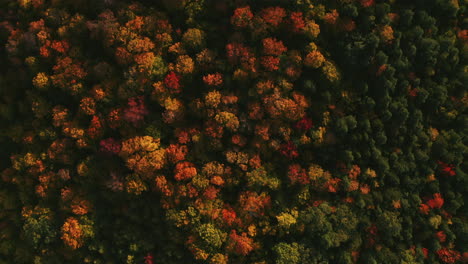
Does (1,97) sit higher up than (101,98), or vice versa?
(101,98)

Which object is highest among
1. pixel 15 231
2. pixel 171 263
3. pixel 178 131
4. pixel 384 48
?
pixel 384 48

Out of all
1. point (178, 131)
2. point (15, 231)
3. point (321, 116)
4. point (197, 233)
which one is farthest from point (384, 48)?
point (15, 231)

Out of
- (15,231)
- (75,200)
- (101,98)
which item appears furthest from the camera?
(15,231)

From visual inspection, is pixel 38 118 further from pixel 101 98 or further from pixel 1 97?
pixel 101 98

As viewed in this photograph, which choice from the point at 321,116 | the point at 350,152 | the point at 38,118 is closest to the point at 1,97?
the point at 38,118

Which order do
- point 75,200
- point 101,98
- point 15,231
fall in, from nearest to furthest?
point 101,98
point 75,200
point 15,231

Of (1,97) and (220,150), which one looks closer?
(220,150)
